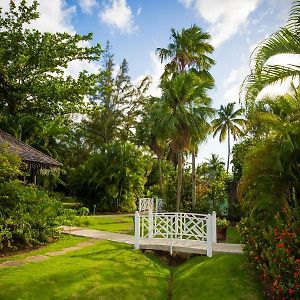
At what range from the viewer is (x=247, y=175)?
856cm

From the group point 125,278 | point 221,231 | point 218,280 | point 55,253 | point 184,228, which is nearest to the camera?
point 218,280

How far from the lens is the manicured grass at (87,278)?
6.84m

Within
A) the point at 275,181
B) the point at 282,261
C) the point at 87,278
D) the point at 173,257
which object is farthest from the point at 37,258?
the point at 275,181

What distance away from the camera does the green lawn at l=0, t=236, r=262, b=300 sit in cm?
695

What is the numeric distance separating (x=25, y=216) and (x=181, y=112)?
32.6 feet

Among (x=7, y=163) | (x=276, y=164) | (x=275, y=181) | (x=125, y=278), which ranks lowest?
(x=125, y=278)

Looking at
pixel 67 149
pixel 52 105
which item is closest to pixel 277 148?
pixel 52 105

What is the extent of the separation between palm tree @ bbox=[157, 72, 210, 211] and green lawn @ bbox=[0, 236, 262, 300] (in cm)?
884

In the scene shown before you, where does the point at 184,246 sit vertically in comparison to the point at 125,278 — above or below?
above

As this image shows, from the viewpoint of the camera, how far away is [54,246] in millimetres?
11422

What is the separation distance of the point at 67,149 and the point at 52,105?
13057 mm

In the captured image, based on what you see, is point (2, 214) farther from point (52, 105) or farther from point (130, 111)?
point (130, 111)

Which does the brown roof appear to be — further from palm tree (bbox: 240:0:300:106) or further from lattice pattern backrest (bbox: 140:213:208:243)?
palm tree (bbox: 240:0:300:106)

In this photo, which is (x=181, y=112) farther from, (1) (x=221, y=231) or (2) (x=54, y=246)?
(2) (x=54, y=246)
